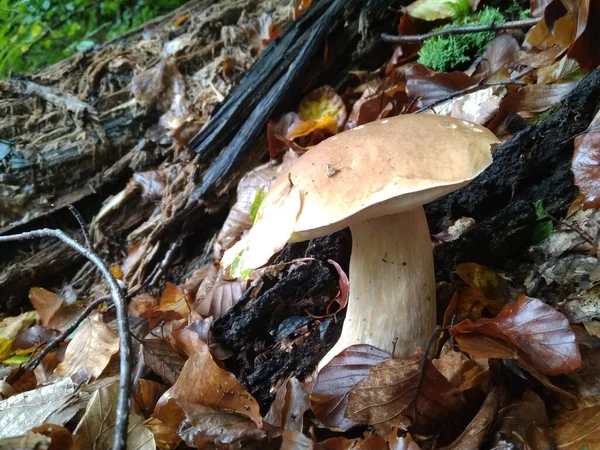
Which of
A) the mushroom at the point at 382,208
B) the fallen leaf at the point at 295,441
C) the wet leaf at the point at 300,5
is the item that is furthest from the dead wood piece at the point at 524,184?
the wet leaf at the point at 300,5

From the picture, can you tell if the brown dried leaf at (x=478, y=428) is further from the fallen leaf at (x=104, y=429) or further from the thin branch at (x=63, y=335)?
the thin branch at (x=63, y=335)

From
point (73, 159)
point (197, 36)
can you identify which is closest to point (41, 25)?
point (197, 36)

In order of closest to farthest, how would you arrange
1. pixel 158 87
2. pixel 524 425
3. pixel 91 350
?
pixel 524 425, pixel 91 350, pixel 158 87

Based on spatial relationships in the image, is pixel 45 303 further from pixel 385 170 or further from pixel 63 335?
pixel 385 170

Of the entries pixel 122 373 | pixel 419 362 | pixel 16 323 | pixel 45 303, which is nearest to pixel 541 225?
pixel 419 362

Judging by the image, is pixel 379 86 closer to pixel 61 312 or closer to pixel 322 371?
pixel 322 371

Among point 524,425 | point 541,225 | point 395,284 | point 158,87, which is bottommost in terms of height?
point 524,425
